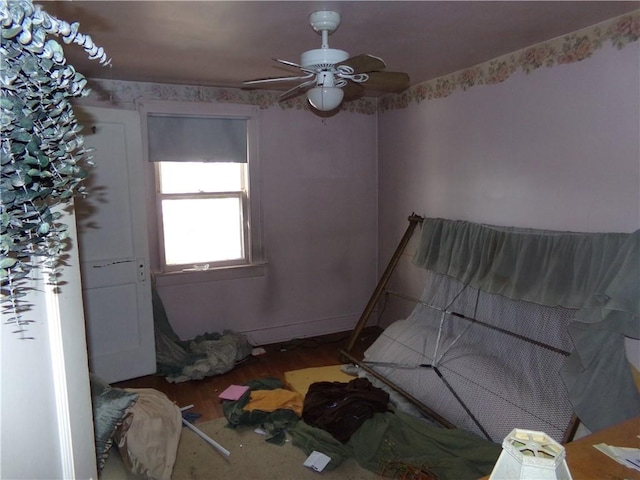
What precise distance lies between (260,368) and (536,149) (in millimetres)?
2632

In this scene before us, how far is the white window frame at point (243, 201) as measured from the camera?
3543 mm

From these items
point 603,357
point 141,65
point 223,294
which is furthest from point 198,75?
point 603,357

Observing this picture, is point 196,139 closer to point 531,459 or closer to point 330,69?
point 330,69

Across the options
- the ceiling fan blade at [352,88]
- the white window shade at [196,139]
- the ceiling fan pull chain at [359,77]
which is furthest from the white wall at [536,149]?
the white window shade at [196,139]

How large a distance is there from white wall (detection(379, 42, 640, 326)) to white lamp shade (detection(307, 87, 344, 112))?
1.41 meters

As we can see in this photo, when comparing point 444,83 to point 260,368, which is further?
point 260,368

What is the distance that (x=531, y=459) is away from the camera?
743mm

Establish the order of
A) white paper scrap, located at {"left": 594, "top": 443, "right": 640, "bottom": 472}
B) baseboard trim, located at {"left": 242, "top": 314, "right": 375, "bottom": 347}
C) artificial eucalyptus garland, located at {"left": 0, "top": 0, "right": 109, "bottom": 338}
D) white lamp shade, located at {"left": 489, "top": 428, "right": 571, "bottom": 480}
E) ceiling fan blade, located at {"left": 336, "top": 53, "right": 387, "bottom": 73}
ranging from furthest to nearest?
baseboard trim, located at {"left": 242, "top": 314, "right": 375, "bottom": 347} → ceiling fan blade, located at {"left": 336, "top": 53, "right": 387, "bottom": 73} → white paper scrap, located at {"left": 594, "top": 443, "right": 640, "bottom": 472} → white lamp shade, located at {"left": 489, "top": 428, "right": 571, "bottom": 480} → artificial eucalyptus garland, located at {"left": 0, "top": 0, "right": 109, "bottom": 338}

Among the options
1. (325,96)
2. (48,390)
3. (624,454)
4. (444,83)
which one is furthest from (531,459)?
(444,83)

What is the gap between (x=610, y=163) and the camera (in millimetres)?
2311

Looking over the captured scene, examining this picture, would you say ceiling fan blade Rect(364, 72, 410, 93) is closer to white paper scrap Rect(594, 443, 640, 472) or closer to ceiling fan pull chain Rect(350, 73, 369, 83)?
ceiling fan pull chain Rect(350, 73, 369, 83)

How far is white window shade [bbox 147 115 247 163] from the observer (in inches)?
139

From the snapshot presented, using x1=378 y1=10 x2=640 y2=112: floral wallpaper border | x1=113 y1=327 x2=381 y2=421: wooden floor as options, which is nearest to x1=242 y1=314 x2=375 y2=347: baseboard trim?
x1=113 y1=327 x2=381 y2=421: wooden floor

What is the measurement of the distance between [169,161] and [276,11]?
190 cm
